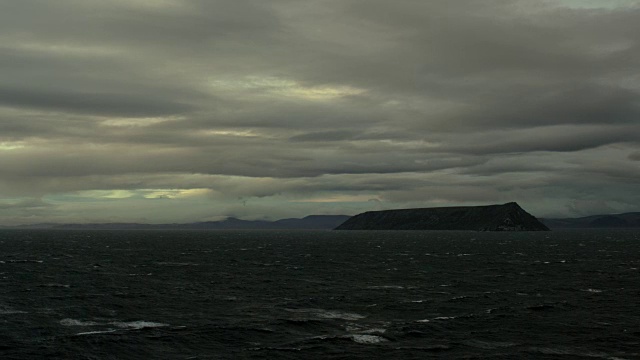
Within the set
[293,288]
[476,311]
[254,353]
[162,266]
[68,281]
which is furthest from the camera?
[162,266]

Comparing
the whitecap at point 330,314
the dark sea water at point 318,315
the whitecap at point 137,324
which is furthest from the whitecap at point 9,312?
the whitecap at point 330,314

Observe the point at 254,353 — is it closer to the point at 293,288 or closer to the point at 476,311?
the point at 476,311

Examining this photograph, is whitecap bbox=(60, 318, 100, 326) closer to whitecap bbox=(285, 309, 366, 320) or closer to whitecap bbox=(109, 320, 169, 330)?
whitecap bbox=(109, 320, 169, 330)

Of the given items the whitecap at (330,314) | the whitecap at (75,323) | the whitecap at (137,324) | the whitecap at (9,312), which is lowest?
the whitecap at (330,314)

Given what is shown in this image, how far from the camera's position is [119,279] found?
332ft

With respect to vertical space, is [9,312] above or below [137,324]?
above

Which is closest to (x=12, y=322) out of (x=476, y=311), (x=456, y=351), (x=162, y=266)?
(x=456, y=351)

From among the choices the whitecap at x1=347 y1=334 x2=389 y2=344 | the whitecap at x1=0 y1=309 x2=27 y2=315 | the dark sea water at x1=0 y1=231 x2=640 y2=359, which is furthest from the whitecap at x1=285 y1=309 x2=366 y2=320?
the whitecap at x1=0 y1=309 x2=27 y2=315

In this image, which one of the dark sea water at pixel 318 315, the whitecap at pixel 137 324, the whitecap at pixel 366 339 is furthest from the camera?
the whitecap at pixel 137 324

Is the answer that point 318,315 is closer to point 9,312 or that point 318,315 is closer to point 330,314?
point 330,314

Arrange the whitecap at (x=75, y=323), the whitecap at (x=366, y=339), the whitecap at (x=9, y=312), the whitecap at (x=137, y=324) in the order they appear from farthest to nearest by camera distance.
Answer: the whitecap at (x=9, y=312) → the whitecap at (x=75, y=323) → the whitecap at (x=137, y=324) → the whitecap at (x=366, y=339)

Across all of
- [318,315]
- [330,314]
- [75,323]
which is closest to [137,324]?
[75,323]

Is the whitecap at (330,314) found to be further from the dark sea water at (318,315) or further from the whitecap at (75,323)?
the whitecap at (75,323)

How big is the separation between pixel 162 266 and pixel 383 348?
297 feet
